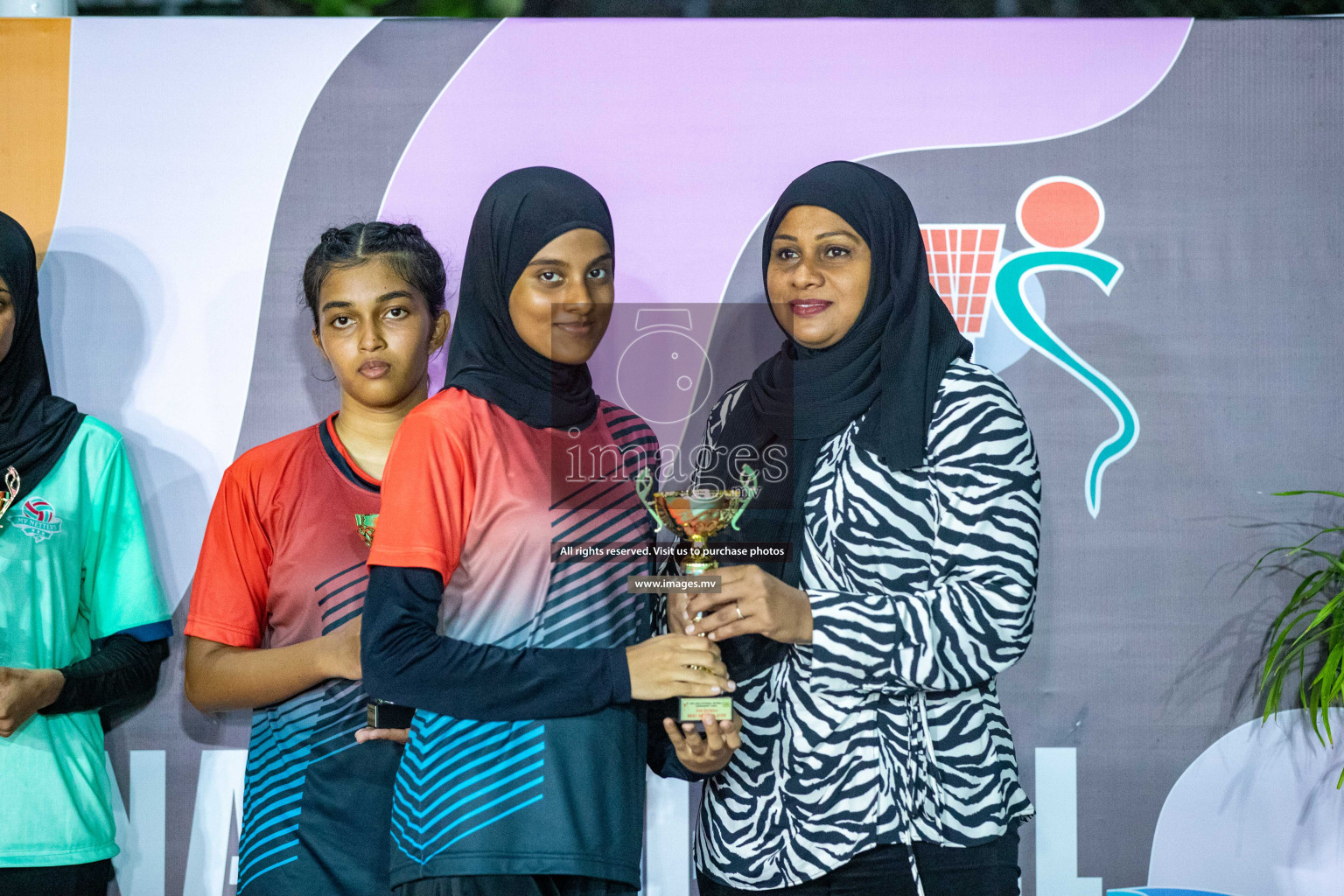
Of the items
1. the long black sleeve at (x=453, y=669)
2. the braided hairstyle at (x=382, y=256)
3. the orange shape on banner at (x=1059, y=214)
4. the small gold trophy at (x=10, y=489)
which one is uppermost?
the orange shape on banner at (x=1059, y=214)

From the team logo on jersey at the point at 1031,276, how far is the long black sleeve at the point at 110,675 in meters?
1.86

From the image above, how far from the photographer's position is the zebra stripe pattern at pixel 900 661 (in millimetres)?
1621

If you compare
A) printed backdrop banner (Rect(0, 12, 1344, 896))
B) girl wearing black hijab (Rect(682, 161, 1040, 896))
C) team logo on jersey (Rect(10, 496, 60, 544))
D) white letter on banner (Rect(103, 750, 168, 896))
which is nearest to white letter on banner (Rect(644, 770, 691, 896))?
printed backdrop banner (Rect(0, 12, 1344, 896))

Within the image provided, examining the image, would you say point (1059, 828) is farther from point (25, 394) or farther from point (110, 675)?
point (25, 394)

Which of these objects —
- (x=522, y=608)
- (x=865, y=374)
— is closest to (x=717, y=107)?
(x=865, y=374)

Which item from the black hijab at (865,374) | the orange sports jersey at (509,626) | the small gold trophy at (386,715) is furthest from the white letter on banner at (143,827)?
the black hijab at (865,374)

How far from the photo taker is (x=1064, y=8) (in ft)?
10.8

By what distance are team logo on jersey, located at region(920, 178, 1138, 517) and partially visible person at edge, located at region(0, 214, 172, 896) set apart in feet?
6.01

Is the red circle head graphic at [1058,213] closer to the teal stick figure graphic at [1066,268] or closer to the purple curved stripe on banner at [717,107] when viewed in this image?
the teal stick figure graphic at [1066,268]

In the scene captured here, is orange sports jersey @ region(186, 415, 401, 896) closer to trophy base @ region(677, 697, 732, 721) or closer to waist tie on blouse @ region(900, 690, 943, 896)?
trophy base @ region(677, 697, 732, 721)

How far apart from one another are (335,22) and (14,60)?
0.71 meters

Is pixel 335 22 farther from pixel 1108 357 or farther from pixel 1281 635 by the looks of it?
pixel 1281 635

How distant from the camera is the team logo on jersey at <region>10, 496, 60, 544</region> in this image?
2074 millimetres

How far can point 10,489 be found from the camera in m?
2.08
